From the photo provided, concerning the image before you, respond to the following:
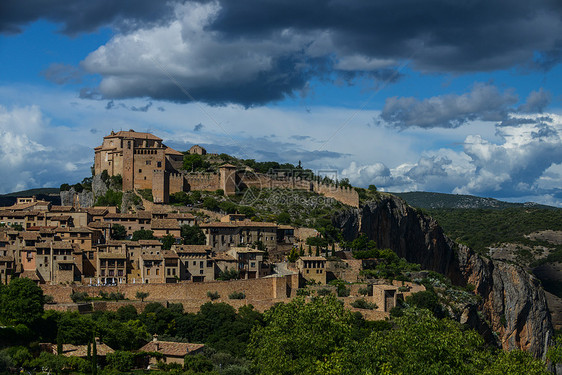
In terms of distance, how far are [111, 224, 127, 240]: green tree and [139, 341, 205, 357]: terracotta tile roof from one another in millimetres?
18736

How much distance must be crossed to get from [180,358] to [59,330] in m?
7.23

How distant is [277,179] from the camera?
93.1 metres

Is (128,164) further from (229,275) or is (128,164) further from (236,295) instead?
(236,295)

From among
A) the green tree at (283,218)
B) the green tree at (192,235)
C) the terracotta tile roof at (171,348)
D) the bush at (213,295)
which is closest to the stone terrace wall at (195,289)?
the bush at (213,295)

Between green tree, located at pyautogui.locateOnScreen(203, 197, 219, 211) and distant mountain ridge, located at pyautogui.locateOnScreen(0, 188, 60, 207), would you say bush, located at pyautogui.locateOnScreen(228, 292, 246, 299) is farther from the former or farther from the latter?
distant mountain ridge, located at pyautogui.locateOnScreen(0, 188, 60, 207)

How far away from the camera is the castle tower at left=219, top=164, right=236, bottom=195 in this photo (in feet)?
267

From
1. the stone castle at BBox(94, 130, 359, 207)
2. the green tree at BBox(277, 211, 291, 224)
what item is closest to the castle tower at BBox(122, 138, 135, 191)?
the stone castle at BBox(94, 130, 359, 207)

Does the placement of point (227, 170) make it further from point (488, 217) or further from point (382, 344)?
point (488, 217)

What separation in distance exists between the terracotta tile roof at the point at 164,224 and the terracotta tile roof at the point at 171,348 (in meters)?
18.5

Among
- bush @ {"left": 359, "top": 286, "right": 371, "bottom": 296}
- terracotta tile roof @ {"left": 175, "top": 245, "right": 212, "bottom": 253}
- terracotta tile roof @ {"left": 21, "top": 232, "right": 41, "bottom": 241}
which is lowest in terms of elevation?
bush @ {"left": 359, "top": 286, "right": 371, "bottom": 296}

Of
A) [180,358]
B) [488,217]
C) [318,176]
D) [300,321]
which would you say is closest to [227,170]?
[318,176]

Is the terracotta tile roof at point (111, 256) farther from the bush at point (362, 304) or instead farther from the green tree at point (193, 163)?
the green tree at point (193, 163)

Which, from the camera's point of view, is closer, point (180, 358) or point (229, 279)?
point (180, 358)

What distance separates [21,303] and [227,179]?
41.3m
